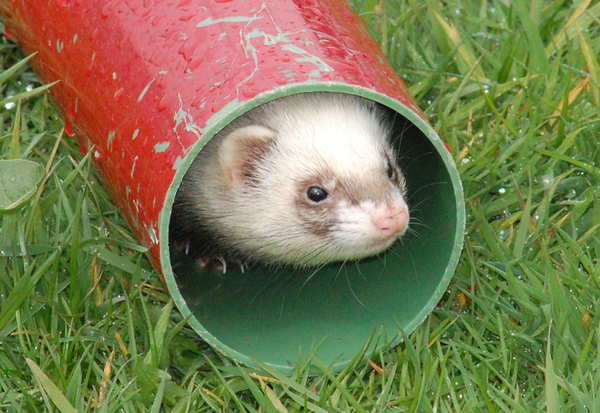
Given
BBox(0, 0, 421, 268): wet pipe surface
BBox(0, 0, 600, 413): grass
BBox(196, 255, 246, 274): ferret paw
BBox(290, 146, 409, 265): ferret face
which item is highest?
BBox(0, 0, 421, 268): wet pipe surface

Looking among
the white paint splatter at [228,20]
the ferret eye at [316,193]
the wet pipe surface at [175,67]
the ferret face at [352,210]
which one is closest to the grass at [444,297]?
the wet pipe surface at [175,67]

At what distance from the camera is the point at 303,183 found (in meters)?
3.28

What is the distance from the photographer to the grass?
121 inches

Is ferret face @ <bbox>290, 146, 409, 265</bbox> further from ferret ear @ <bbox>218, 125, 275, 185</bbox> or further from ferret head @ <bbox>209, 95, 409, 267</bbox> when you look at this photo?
ferret ear @ <bbox>218, 125, 275, 185</bbox>

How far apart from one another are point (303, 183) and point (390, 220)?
12.2 inches

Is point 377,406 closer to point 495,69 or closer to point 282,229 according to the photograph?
point 282,229

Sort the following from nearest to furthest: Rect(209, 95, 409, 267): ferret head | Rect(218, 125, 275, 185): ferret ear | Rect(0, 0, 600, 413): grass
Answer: Rect(0, 0, 600, 413): grass
Rect(209, 95, 409, 267): ferret head
Rect(218, 125, 275, 185): ferret ear

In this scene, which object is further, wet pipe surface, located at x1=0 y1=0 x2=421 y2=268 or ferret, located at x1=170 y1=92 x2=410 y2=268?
ferret, located at x1=170 y1=92 x2=410 y2=268

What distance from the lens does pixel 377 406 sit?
10.1 feet

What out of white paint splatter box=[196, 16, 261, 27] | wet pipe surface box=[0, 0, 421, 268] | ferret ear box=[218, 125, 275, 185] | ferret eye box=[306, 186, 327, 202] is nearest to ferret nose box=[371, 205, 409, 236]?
ferret eye box=[306, 186, 327, 202]

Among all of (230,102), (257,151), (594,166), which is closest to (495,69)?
(594,166)

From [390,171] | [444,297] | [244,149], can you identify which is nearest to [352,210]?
[390,171]

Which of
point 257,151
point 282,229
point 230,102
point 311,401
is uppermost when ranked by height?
point 230,102

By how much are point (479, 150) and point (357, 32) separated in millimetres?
805
